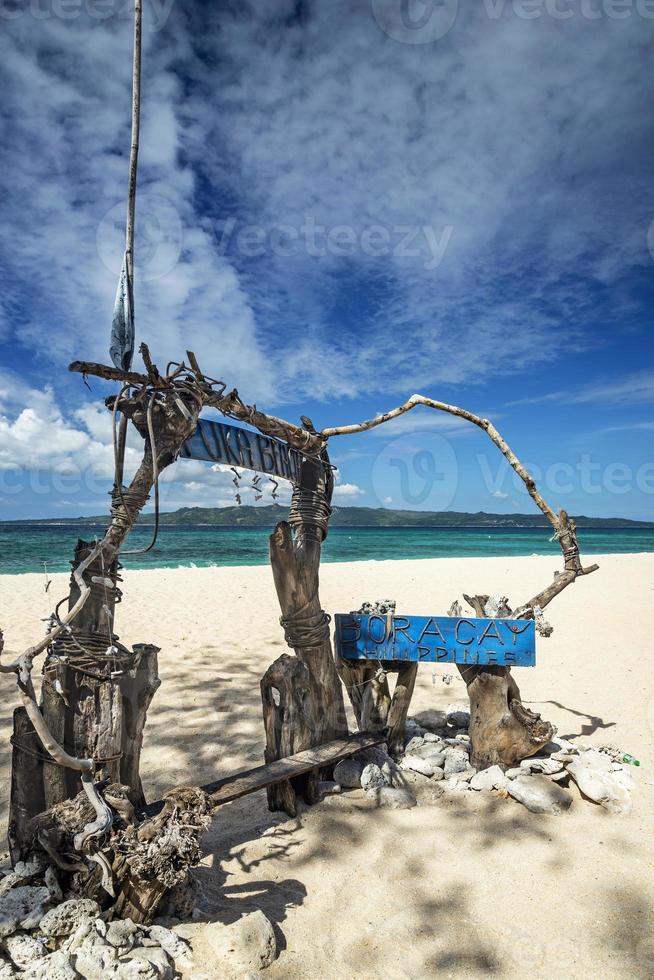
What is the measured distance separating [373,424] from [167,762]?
3.66 metres

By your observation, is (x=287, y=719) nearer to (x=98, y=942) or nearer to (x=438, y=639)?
(x=438, y=639)

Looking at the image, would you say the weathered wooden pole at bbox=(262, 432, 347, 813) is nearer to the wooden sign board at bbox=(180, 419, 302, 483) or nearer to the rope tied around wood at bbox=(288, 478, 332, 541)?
the rope tied around wood at bbox=(288, 478, 332, 541)

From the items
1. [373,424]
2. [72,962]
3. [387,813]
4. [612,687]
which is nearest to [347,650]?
[387,813]

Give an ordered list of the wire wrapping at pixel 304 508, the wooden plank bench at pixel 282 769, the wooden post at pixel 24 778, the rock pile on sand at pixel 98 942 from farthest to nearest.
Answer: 1. the wire wrapping at pixel 304 508
2. the wooden plank bench at pixel 282 769
3. the wooden post at pixel 24 778
4. the rock pile on sand at pixel 98 942

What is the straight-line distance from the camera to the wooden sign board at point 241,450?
354 centimetres

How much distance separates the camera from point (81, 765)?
102 inches

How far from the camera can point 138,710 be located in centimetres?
319

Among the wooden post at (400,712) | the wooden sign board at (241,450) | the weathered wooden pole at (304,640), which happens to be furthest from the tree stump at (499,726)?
the wooden sign board at (241,450)

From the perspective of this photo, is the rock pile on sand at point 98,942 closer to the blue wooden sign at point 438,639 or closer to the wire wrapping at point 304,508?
the blue wooden sign at point 438,639

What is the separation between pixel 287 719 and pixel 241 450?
80.5 inches

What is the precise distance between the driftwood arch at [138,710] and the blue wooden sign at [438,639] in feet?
1.10

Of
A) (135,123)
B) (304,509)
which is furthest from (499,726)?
(135,123)

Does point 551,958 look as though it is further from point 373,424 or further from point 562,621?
point 562,621

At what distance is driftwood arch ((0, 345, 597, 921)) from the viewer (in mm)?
2645
